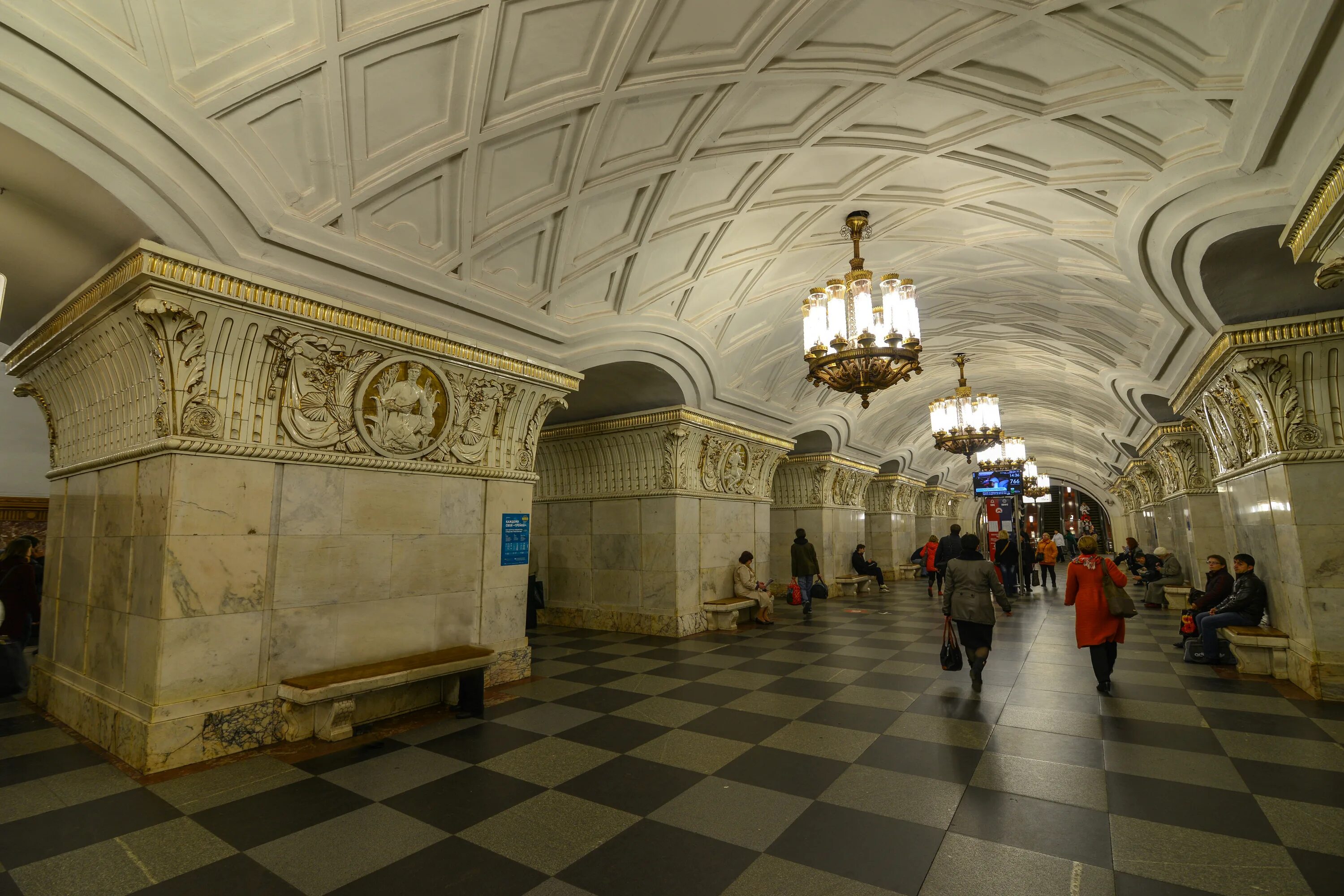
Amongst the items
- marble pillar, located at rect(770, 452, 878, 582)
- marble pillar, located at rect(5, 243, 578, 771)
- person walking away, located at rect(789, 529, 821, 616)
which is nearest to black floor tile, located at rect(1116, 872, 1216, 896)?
marble pillar, located at rect(5, 243, 578, 771)

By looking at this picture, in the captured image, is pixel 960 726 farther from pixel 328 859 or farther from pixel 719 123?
pixel 719 123

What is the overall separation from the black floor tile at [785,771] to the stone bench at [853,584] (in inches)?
411

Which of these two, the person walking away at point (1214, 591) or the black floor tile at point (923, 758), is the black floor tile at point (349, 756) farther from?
the person walking away at point (1214, 591)

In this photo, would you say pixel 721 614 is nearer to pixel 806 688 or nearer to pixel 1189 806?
pixel 806 688

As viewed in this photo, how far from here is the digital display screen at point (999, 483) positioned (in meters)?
14.9

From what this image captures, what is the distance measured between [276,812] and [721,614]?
6614 millimetres

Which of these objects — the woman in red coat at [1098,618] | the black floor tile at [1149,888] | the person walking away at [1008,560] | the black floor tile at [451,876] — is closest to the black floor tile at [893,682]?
the woman in red coat at [1098,618]

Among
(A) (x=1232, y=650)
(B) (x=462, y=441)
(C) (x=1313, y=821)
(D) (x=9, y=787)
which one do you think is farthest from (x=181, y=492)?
(A) (x=1232, y=650)

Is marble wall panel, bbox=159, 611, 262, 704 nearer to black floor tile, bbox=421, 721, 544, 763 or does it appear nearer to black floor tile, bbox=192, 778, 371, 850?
black floor tile, bbox=192, 778, 371, 850

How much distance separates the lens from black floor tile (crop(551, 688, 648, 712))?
205 inches

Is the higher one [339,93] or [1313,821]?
[339,93]

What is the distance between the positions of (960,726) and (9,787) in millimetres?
6088

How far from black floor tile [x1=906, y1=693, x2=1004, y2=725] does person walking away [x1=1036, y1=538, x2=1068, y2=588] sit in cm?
1246

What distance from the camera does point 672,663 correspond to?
22.7 ft
